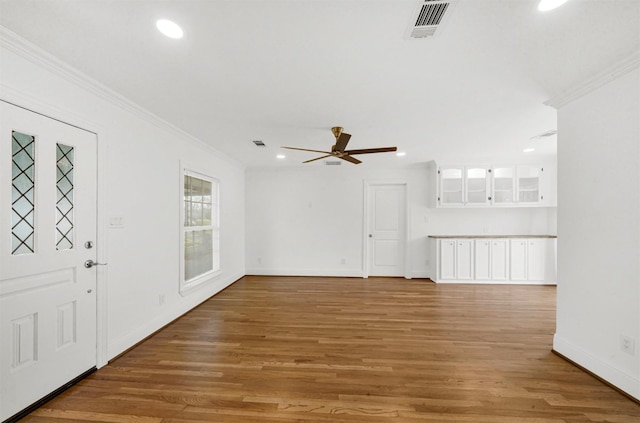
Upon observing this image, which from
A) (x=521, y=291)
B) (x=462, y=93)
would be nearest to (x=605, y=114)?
(x=462, y=93)

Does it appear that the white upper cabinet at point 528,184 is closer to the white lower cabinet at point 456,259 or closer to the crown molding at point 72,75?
the white lower cabinet at point 456,259

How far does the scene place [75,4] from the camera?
4.48 feet

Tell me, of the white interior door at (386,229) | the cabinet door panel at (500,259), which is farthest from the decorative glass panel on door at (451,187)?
the cabinet door panel at (500,259)

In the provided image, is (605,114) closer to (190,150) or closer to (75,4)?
(75,4)

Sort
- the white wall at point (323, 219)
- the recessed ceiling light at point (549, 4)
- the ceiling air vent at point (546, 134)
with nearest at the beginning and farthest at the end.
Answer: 1. the recessed ceiling light at point (549, 4)
2. the ceiling air vent at point (546, 134)
3. the white wall at point (323, 219)

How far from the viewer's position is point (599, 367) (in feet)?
6.97

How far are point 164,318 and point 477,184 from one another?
223 inches

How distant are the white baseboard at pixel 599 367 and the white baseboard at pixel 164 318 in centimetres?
415

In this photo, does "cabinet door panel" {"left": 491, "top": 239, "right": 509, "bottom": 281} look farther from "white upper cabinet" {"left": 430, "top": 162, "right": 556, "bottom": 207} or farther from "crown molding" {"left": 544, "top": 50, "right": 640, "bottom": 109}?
"crown molding" {"left": 544, "top": 50, "right": 640, "bottom": 109}

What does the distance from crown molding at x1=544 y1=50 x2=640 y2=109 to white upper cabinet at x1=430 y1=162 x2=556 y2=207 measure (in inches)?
109

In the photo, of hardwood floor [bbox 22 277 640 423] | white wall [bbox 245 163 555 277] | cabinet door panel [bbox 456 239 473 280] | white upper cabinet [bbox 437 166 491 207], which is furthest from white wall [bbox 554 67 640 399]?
white wall [bbox 245 163 555 277]

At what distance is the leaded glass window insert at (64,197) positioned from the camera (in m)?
1.99

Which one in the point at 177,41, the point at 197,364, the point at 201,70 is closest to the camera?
the point at 177,41

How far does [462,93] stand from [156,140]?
3237mm
